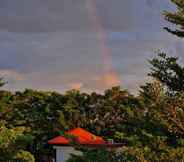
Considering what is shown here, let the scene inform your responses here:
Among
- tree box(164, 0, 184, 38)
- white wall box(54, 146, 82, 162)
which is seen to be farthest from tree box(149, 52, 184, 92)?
white wall box(54, 146, 82, 162)

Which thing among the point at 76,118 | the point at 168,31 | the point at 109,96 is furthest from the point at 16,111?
the point at 168,31

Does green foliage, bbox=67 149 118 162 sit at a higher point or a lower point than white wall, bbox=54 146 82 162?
higher

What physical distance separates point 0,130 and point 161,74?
Answer: 6166 millimetres

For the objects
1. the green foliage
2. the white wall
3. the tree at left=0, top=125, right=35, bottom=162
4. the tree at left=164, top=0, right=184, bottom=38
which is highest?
the tree at left=164, top=0, right=184, bottom=38

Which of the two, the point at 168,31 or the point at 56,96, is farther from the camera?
the point at 56,96

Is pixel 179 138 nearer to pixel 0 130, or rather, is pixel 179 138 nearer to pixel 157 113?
pixel 157 113

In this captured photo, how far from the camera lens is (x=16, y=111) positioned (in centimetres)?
7575

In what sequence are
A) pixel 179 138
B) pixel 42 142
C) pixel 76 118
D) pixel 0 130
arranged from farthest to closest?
pixel 76 118, pixel 42 142, pixel 179 138, pixel 0 130

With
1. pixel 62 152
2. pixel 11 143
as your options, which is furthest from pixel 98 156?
pixel 62 152

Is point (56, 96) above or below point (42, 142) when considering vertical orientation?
above

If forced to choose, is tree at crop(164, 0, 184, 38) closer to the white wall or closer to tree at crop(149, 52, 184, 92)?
tree at crop(149, 52, 184, 92)

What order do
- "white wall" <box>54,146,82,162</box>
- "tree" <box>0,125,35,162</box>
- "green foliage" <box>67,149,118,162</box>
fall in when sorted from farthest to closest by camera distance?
1. "white wall" <box>54,146,82,162</box>
2. "green foliage" <box>67,149,118,162</box>
3. "tree" <box>0,125,35,162</box>

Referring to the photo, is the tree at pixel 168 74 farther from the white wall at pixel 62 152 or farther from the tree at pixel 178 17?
the white wall at pixel 62 152

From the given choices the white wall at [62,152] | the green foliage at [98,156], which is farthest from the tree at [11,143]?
the white wall at [62,152]
